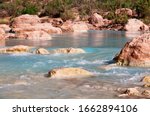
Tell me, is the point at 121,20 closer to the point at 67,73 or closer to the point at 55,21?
the point at 55,21

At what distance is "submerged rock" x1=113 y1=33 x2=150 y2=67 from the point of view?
24547mm

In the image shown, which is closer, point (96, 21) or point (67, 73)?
point (67, 73)

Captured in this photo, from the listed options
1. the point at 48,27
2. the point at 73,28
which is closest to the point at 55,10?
the point at 73,28

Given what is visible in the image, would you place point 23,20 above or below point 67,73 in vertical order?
below

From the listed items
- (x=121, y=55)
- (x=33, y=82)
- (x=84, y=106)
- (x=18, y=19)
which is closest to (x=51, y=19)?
(x=18, y=19)

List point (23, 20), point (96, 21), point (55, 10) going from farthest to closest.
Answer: point (55, 10), point (96, 21), point (23, 20)

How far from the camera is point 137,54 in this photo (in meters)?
24.5

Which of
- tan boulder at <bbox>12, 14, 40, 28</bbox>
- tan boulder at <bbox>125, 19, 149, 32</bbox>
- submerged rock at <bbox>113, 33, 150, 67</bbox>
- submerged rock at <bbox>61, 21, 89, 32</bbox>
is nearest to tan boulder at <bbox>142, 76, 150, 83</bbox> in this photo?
submerged rock at <bbox>113, 33, 150, 67</bbox>

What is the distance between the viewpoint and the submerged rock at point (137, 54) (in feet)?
80.5

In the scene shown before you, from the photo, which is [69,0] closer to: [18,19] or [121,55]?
[18,19]

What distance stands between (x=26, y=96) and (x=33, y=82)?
2905 millimetres

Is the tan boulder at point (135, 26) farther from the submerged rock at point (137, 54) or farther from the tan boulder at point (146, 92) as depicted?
the tan boulder at point (146, 92)

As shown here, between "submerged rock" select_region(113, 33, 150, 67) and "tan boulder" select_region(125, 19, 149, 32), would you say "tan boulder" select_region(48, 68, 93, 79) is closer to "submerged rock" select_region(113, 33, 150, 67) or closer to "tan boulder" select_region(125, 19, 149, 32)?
"submerged rock" select_region(113, 33, 150, 67)

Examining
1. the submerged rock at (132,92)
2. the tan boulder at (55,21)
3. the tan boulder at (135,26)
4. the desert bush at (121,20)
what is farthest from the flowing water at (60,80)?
the desert bush at (121,20)
